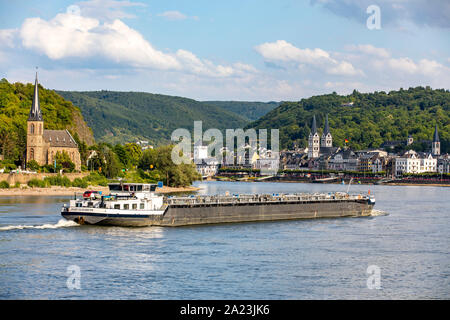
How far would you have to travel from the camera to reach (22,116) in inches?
4970

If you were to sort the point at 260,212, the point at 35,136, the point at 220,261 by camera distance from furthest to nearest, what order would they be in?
the point at 35,136
the point at 260,212
the point at 220,261

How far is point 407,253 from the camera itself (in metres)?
41.8

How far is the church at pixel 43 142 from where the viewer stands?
10894cm

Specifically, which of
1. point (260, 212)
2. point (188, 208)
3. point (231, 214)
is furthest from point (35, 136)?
point (188, 208)

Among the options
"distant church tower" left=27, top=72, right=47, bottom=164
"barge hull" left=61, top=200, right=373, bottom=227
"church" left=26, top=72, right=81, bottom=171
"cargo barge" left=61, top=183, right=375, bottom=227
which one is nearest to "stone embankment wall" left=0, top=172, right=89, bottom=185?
"distant church tower" left=27, top=72, right=47, bottom=164

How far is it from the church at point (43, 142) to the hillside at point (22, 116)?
3.13 meters

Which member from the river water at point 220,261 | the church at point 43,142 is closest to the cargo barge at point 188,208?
the river water at point 220,261

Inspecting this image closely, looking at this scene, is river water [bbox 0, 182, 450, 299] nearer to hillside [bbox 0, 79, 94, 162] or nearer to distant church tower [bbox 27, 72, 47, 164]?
distant church tower [bbox 27, 72, 47, 164]

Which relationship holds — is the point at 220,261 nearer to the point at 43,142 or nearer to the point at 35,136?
the point at 35,136

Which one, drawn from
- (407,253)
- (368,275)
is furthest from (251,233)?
(368,275)

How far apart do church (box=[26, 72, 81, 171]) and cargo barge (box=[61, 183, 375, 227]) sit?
2206 inches

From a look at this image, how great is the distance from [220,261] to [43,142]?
79616mm

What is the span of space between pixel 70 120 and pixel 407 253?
358 feet
